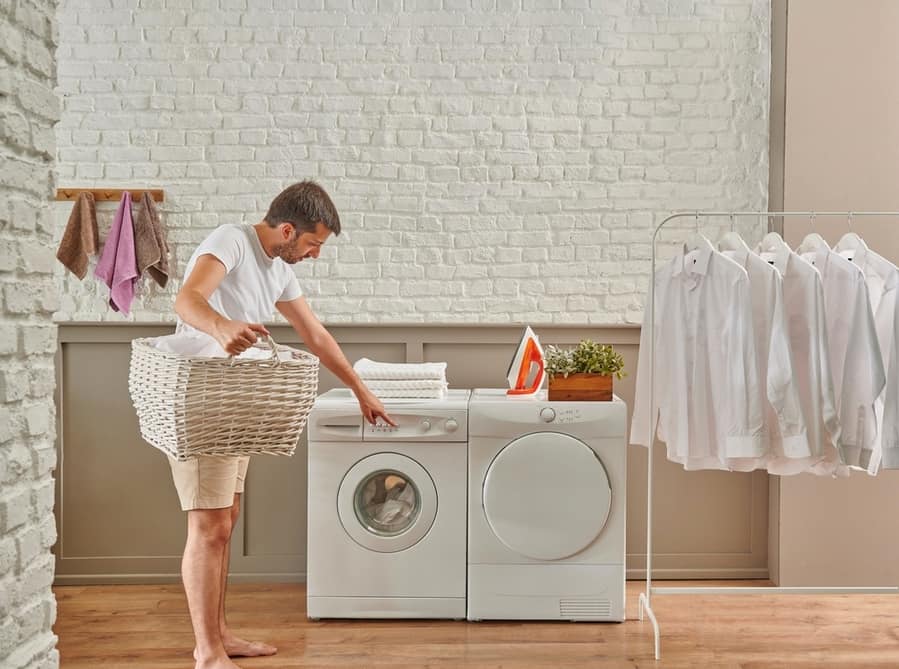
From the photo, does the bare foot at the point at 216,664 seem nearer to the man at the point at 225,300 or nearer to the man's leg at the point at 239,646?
the man at the point at 225,300

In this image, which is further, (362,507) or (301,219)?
(362,507)

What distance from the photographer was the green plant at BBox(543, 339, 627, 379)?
3.27 metres

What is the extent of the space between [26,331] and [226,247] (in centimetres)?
100

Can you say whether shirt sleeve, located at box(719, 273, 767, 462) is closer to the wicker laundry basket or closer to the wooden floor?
the wooden floor

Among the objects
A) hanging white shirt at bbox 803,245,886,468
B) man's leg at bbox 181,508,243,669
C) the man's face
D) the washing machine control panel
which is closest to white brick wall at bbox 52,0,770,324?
the washing machine control panel

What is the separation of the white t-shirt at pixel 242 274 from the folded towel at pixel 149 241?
1.06 m

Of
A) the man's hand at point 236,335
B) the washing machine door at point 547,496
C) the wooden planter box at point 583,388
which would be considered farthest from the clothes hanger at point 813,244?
the man's hand at point 236,335

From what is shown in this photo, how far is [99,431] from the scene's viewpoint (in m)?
3.69

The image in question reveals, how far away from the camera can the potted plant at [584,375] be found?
3.27 metres

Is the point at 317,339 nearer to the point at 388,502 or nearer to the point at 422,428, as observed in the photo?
the point at 422,428

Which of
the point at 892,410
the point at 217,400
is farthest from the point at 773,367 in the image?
the point at 217,400

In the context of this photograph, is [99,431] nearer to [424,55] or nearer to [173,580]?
[173,580]

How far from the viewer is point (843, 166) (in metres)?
3.56

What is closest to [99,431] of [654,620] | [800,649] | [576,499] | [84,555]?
[84,555]
